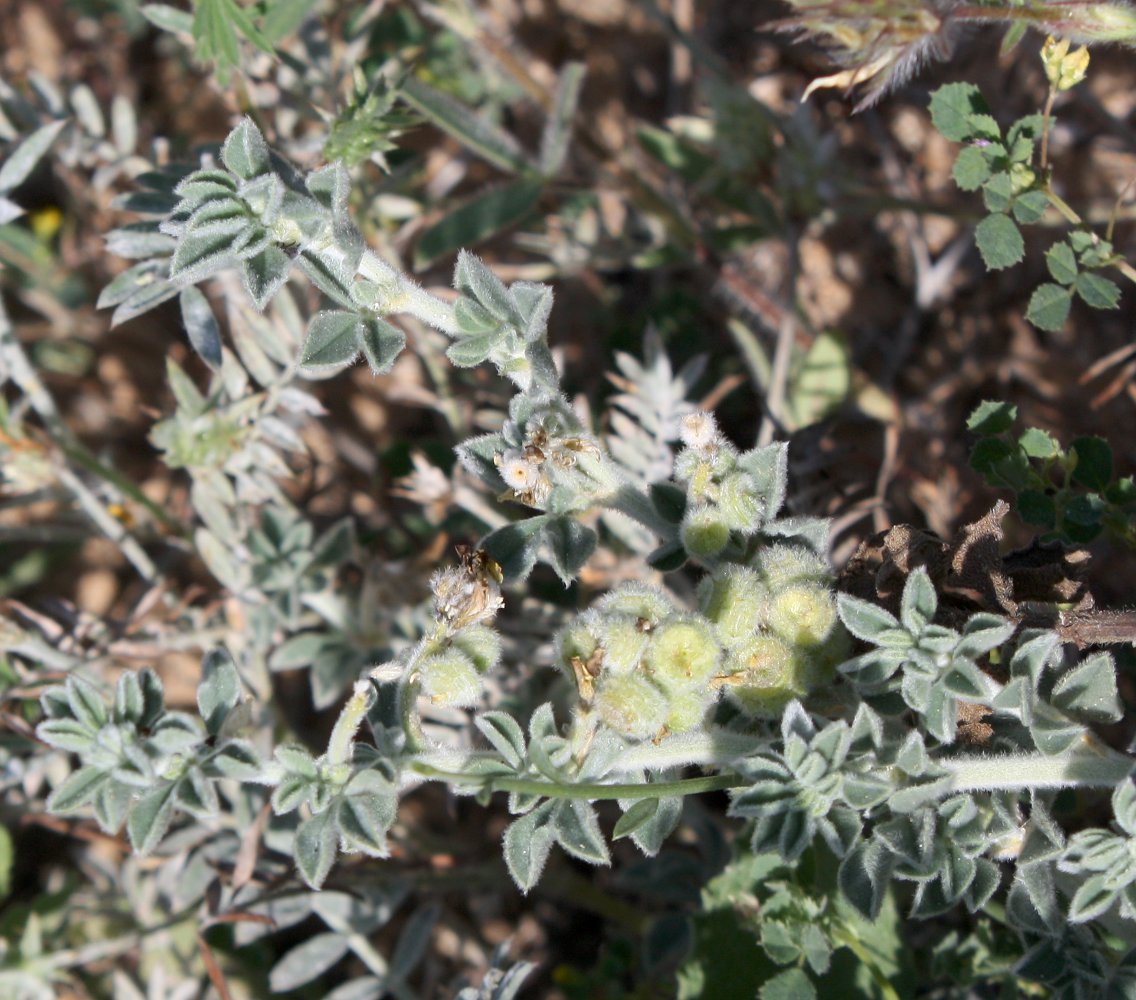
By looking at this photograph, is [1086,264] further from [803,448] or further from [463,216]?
[463,216]

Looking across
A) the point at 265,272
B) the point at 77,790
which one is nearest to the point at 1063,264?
the point at 265,272

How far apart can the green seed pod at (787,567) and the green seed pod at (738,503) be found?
0.23ft

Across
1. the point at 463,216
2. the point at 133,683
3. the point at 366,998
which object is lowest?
the point at 366,998

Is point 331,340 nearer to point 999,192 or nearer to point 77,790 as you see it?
point 77,790

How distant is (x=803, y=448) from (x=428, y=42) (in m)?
2.30

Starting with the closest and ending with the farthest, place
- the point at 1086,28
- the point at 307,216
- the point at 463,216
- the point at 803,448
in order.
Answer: the point at 307,216
the point at 1086,28
the point at 803,448
the point at 463,216

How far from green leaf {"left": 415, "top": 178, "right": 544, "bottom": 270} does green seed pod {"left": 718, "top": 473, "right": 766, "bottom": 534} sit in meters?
1.64

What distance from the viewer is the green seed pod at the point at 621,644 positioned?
96.3 inches

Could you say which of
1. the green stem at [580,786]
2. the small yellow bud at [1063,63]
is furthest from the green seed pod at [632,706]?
the small yellow bud at [1063,63]

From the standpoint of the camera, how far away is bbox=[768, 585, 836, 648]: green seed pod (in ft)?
8.58

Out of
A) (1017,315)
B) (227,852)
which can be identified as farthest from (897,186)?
(227,852)

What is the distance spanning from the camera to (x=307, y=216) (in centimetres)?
→ 243

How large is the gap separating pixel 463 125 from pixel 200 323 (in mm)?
1193

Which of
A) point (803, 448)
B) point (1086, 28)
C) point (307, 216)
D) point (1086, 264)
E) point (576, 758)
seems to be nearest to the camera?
point (307, 216)
